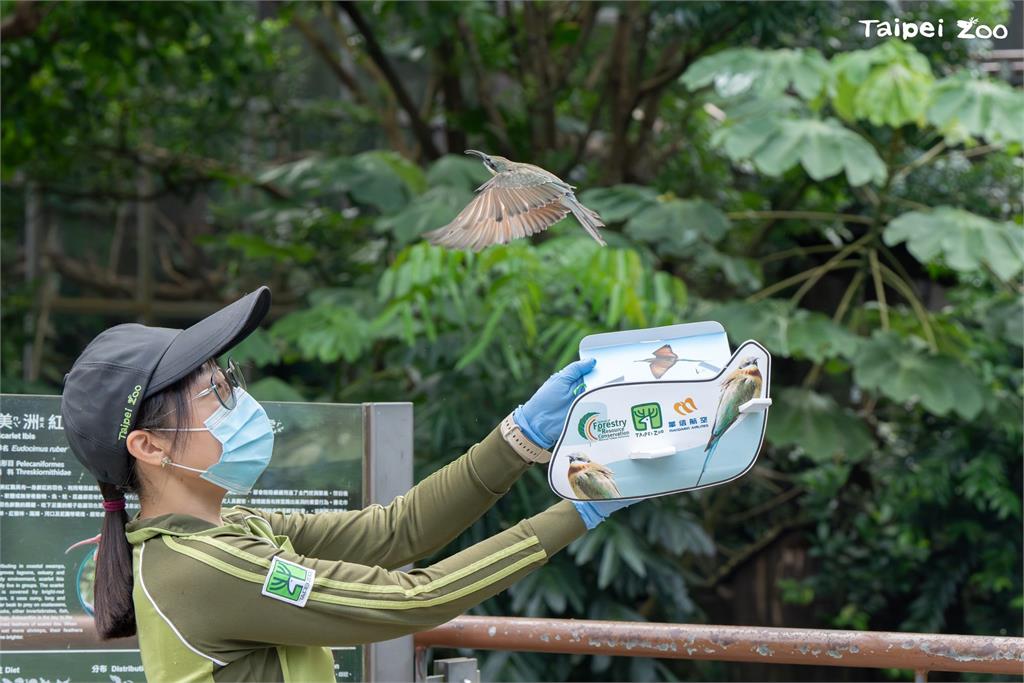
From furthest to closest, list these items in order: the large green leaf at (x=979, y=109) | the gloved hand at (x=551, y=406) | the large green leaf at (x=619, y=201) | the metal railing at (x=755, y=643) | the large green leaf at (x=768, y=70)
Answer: the large green leaf at (x=619, y=201)
the large green leaf at (x=768, y=70)
the large green leaf at (x=979, y=109)
the metal railing at (x=755, y=643)
the gloved hand at (x=551, y=406)

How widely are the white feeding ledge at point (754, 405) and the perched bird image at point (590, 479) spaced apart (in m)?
0.18

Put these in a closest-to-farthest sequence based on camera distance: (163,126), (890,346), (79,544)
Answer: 1. (79,544)
2. (890,346)
3. (163,126)

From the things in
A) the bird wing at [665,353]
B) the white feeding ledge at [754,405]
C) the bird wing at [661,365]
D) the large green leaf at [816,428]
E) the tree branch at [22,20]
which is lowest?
the large green leaf at [816,428]

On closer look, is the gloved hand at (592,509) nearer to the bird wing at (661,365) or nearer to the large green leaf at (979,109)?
the bird wing at (661,365)

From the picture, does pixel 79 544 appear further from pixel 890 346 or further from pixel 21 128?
pixel 21 128

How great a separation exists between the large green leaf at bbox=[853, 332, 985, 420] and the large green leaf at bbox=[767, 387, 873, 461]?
267mm

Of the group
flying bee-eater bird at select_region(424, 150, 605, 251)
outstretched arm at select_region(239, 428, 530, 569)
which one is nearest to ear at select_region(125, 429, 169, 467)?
outstretched arm at select_region(239, 428, 530, 569)

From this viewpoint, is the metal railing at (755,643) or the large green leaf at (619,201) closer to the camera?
the metal railing at (755,643)

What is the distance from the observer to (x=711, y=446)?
138cm

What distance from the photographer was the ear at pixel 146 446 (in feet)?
4.40

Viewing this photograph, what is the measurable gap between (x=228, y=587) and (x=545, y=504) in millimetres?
2654

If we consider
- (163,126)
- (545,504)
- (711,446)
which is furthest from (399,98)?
(711,446)

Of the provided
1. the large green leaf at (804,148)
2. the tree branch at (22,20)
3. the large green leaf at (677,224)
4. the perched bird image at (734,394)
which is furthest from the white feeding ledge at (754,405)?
the tree branch at (22,20)

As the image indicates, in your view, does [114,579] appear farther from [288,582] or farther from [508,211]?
[508,211]
